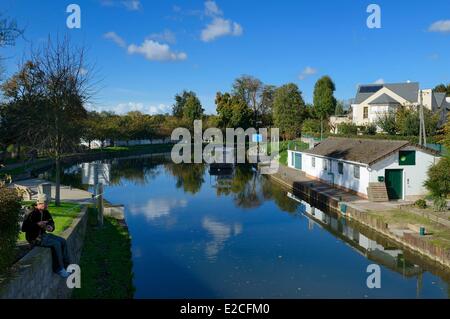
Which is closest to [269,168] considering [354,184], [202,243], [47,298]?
[354,184]

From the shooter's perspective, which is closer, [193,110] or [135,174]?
[135,174]

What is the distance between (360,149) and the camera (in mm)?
32281

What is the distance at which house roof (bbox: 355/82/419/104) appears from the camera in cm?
7059

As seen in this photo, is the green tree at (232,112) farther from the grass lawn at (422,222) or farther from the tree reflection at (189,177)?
the grass lawn at (422,222)

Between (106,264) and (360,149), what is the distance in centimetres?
2223

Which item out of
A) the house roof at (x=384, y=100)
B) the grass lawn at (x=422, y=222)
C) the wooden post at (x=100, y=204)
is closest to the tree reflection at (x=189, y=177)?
the wooden post at (x=100, y=204)

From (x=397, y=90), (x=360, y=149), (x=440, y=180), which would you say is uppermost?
(x=397, y=90)

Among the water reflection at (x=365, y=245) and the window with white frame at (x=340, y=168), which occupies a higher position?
the window with white frame at (x=340, y=168)

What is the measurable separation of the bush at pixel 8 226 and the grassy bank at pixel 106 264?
3.32 meters

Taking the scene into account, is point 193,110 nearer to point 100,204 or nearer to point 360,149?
point 360,149

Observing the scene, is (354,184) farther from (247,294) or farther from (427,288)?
(247,294)

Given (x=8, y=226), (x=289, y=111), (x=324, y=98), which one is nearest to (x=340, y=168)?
(x=8, y=226)

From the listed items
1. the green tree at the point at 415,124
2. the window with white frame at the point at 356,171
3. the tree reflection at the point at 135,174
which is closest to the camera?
the window with white frame at the point at 356,171

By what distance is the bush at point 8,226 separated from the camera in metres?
9.16
